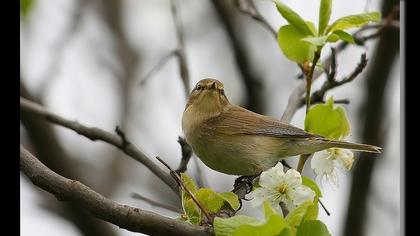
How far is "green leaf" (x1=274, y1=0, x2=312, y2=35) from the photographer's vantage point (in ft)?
7.91

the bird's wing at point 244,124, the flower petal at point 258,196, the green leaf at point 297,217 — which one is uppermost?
the bird's wing at point 244,124

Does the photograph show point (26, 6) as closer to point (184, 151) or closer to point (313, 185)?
point (184, 151)

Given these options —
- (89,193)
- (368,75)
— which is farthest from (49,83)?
(89,193)

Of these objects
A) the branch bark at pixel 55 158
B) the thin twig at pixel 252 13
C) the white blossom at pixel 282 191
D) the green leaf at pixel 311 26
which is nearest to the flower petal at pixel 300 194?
the white blossom at pixel 282 191

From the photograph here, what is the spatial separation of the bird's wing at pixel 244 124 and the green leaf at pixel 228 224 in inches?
50.4

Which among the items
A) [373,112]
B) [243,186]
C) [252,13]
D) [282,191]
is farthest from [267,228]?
[373,112]

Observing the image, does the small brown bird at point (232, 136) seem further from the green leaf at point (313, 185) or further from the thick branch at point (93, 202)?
the thick branch at point (93, 202)

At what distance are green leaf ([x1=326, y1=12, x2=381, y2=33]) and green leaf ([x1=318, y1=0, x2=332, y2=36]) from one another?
25 millimetres

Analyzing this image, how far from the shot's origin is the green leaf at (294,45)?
2.56m

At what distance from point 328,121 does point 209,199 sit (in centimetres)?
69
